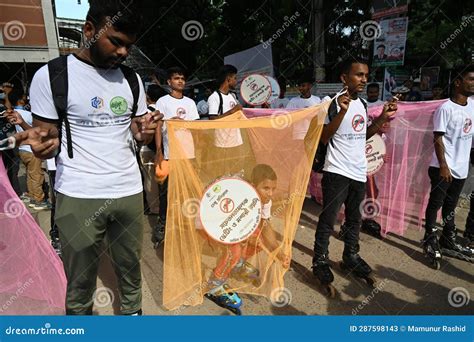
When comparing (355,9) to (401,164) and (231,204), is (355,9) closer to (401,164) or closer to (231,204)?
(401,164)

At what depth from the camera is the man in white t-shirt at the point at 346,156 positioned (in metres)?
2.46

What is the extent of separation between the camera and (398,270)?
296 centimetres

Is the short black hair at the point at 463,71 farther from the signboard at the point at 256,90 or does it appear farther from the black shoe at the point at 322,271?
the signboard at the point at 256,90

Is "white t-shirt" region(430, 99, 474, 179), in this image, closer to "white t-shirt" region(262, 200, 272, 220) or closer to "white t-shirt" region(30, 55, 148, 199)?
"white t-shirt" region(262, 200, 272, 220)

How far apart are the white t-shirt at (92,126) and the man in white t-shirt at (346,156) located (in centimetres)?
146

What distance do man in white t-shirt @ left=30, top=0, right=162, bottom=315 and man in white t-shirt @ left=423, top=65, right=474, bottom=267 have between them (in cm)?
244

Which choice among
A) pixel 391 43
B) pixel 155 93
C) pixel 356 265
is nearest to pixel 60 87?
pixel 356 265

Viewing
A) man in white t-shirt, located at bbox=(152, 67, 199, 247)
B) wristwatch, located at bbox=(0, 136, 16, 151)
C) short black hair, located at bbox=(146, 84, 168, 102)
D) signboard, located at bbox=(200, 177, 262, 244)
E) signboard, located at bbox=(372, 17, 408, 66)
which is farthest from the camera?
signboard, located at bbox=(372, 17, 408, 66)

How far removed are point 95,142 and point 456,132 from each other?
2.83 meters

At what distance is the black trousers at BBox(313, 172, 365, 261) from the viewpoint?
101 inches

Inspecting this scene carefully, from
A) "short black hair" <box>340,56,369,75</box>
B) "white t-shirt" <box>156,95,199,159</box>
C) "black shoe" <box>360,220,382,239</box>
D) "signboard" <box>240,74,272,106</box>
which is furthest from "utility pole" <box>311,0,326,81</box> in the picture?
"short black hair" <box>340,56,369,75</box>

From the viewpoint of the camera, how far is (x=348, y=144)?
255 cm

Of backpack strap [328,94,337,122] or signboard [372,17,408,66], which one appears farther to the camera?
signboard [372,17,408,66]

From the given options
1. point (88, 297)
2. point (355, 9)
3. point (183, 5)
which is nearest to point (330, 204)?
point (88, 297)
